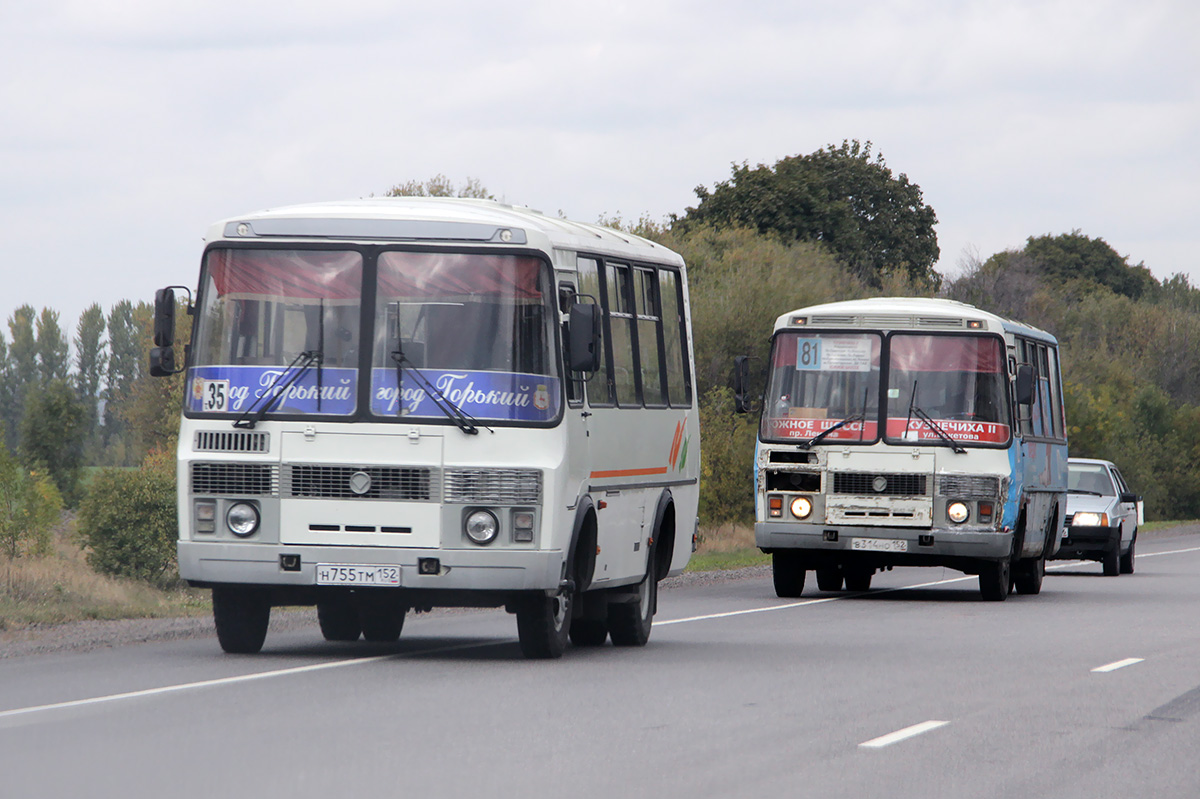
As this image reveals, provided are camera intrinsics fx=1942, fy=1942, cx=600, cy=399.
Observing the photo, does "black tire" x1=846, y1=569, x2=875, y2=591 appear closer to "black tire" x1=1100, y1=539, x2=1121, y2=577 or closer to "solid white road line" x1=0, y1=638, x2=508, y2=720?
"black tire" x1=1100, y1=539, x2=1121, y2=577

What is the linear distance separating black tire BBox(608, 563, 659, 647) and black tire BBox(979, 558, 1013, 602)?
7.94m

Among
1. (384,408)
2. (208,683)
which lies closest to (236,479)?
(384,408)

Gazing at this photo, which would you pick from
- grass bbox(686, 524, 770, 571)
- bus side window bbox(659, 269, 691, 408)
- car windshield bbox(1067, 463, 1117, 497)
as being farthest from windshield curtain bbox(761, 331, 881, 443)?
car windshield bbox(1067, 463, 1117, 497)

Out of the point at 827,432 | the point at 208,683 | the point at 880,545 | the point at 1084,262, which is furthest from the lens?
the point at 1084,262

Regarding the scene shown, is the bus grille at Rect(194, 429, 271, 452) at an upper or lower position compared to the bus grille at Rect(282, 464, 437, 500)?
upper

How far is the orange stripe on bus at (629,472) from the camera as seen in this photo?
1362cm

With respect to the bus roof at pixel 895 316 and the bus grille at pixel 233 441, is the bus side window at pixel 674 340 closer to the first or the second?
the bus grille at pixel 233 441

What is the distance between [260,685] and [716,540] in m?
25.1

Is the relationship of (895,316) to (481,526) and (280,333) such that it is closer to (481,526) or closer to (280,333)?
(481,526)

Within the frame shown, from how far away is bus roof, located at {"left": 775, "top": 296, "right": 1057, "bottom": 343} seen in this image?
2177 centimetres

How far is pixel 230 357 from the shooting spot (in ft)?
41.7

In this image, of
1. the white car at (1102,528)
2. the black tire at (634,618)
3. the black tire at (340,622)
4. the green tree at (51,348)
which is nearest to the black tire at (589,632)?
the black tire at (634,618)

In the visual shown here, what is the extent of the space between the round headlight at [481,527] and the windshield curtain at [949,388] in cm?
980

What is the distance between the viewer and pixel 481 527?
41.0 ft
